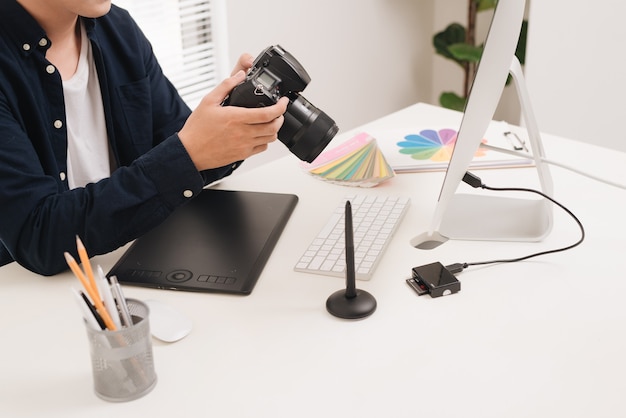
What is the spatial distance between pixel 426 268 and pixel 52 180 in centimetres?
61

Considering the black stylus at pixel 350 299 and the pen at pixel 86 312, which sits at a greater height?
the pen at pixel 86 312

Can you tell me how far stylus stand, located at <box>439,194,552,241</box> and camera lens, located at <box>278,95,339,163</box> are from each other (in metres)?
0.26

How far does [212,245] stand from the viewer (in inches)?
47.1

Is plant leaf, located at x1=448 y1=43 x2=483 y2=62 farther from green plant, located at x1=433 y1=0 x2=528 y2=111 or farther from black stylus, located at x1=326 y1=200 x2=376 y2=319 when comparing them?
black stylus, located at x1=326 y1=200 x2=376 y2=319

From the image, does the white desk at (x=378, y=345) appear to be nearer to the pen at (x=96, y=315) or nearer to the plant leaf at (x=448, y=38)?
the pen at (x=96, y=315)

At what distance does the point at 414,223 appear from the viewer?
1278 millimetres

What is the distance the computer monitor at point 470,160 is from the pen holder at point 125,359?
0.50m

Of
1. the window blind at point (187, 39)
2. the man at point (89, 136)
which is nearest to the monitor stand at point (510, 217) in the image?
the man at point (89, 136)

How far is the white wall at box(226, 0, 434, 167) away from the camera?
2695 millimetres

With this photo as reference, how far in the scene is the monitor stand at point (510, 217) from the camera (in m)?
1.21

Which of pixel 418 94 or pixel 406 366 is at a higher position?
pixel 406 366

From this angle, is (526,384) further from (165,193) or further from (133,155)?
(133,155)

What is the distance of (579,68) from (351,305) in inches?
70.5

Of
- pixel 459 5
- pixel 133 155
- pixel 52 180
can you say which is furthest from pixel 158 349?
pixel 459 5
